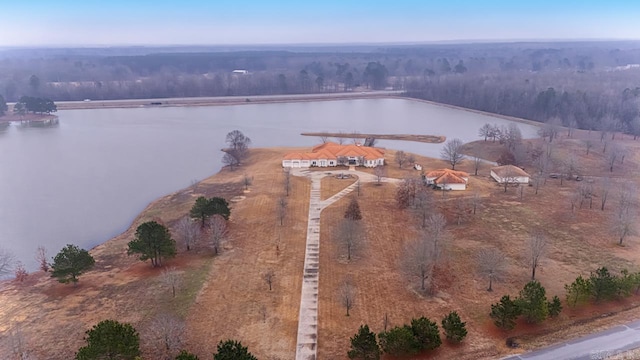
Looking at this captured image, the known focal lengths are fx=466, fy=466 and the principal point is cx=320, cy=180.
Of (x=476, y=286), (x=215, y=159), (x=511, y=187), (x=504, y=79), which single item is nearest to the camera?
(x=476, y=286)

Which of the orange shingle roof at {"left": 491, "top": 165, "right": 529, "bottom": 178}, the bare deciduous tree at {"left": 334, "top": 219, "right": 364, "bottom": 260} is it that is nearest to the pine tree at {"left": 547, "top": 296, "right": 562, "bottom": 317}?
the bare deciduous tree at {"left": 334, "top": 219, "right": 364, "bottom": 260}

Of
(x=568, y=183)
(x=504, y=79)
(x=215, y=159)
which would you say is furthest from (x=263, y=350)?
(x=504, y=79)

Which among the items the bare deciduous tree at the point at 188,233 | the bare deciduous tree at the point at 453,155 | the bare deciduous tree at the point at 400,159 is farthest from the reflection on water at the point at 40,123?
the bare deciduous tree at the point at 453,155

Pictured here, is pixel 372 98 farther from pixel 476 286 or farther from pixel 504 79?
pixel 476 286

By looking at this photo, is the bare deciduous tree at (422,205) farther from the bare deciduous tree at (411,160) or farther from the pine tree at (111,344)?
the pine tree at (111,344)

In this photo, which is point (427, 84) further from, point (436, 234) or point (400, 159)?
point (436, 234)

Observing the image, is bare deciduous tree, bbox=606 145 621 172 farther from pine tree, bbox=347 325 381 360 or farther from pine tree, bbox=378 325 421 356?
pine tree, bbox=347 325 381 360
